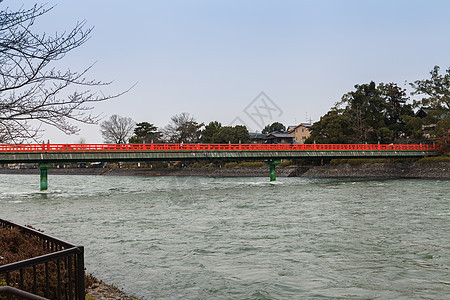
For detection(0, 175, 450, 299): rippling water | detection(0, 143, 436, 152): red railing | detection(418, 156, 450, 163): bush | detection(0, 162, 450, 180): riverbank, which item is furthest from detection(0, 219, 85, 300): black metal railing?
detection(418, 156, 450, 163): bush

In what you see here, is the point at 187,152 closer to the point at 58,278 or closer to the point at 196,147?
the point at 196,147

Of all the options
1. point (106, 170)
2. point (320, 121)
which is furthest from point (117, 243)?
point (106, 170)

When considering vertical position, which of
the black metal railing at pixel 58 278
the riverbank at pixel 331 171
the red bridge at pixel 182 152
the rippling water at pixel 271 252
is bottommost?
the riverbank at pixel 331 171

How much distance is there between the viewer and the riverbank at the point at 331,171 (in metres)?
58.9

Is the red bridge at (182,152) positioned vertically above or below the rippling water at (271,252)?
above

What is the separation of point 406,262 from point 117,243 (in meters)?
Result: 9.57

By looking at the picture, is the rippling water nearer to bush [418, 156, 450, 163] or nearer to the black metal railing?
the black metal railing

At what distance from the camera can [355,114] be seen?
7619cm

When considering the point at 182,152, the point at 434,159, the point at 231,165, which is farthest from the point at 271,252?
the point at 231,165

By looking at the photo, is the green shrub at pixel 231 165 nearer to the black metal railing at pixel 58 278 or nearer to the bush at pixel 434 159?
the bush at pixel 434 159

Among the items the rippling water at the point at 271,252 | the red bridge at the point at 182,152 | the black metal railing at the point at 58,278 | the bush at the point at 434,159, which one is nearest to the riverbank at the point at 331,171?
the bush at the point at 434,159

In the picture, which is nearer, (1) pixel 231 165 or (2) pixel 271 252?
(2) pixel 271 252

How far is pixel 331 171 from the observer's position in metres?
72.3

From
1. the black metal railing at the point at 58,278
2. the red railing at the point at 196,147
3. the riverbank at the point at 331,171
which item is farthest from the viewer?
the riverbank at the point at 331,171
